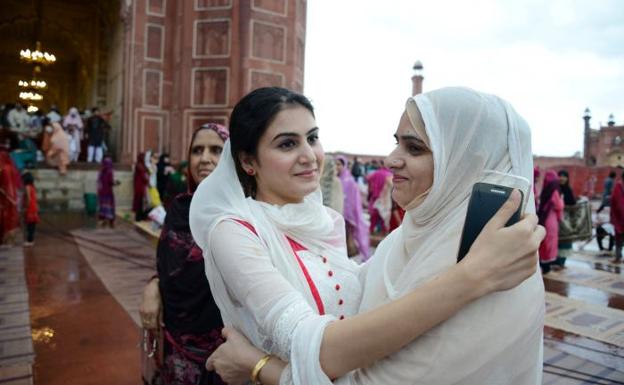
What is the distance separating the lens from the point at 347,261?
1.43 metres

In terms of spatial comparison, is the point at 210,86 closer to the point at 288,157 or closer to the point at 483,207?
the point at 288,157

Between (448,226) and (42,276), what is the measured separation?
565 centimetres

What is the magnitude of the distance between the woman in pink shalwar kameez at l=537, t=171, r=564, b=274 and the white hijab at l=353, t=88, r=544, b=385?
5.96m

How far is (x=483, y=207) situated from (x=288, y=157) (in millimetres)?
586

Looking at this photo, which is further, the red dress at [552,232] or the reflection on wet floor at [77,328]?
the red dress at [552,232]

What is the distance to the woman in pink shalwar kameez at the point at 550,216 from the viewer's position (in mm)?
6352

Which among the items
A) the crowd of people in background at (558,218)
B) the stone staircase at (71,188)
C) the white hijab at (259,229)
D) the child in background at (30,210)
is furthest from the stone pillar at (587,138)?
the white hijab at (259,229)

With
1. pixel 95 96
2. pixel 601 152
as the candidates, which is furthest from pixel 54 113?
pixel 601 152

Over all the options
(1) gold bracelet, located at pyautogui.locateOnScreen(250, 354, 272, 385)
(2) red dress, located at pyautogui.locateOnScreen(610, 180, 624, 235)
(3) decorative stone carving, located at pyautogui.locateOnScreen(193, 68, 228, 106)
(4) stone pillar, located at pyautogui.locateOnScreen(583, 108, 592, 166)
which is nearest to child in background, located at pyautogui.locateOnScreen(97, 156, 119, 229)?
(3) decorative stone carving, located at pyautogui.locateOnScreen(193, 68, 228, 106)

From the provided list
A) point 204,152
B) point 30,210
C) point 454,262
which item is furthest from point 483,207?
point 30,210

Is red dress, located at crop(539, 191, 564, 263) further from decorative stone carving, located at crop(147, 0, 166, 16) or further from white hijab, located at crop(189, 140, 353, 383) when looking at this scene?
decorative stone carving, located at crop(147, 0, 166, 16)

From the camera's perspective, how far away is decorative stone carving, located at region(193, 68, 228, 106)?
11.6 meters

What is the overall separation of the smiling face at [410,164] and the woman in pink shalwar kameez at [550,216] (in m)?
6.06

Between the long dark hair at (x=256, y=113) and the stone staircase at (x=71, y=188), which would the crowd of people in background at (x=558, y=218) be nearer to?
the long dark hair at (x=256, y=113)
